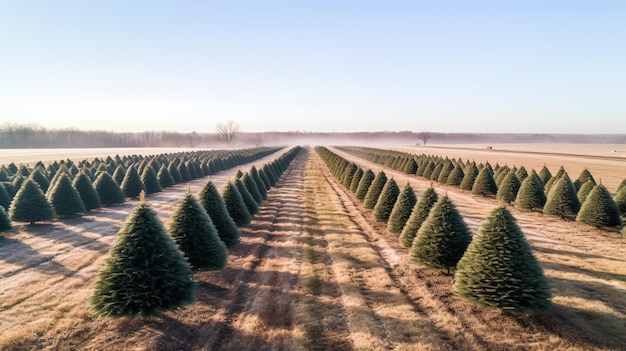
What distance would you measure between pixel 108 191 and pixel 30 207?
25.8 feet

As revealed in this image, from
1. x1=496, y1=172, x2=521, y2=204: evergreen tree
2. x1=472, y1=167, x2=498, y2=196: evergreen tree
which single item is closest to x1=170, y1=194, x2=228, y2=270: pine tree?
x1=496, y1=172, x2=521, y2=204: evergreen tree

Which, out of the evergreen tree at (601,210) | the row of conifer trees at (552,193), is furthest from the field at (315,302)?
the row of conifer trees at (552,193)

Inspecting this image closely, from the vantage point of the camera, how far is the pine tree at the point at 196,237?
13.1m

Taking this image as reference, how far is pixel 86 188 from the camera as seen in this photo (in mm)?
28000

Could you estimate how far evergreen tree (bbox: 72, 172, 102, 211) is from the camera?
2756 cm

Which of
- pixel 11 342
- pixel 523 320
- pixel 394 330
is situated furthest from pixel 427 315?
pixel 11 342

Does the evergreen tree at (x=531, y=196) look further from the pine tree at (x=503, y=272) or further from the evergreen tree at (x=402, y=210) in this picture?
the pine tree at (x=503, y=272)

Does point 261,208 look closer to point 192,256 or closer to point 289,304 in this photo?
point 192,256

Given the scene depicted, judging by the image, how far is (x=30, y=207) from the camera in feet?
73.4

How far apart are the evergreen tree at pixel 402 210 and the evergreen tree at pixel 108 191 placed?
79.7 ft

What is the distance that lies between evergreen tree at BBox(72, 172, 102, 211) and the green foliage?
53.2 ft

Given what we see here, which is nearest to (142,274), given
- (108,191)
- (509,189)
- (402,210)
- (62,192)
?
(402,210)

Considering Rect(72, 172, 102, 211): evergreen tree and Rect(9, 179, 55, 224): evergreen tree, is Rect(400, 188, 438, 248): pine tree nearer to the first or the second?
Rect(9, 179, 55, 224): evergreen tree

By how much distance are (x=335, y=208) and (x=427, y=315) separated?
18143 millimetres
